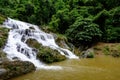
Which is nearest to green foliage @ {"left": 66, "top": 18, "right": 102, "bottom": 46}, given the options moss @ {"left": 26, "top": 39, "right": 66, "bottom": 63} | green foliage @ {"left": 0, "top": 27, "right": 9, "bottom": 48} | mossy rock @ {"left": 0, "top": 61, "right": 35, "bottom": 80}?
moss @ {"left": 26, "top": 39, "right": 66, "bottom": 63}

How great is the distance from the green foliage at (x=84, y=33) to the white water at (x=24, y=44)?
421 centimetres

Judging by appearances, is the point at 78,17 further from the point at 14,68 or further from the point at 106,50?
the point at 14,68

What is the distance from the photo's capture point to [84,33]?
29969 millimetres

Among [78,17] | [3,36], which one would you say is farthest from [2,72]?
[78,17]

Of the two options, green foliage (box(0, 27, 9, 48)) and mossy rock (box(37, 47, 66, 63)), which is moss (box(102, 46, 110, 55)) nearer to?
mossy rock (box(37, 47, 66, 63))

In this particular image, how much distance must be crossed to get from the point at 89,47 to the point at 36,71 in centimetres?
1495

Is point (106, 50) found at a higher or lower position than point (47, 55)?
lower

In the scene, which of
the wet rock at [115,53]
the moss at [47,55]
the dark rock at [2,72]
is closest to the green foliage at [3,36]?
the moss at [47,55]

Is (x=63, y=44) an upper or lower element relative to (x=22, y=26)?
lower

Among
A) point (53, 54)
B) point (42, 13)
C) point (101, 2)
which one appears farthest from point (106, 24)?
point (53, 54)

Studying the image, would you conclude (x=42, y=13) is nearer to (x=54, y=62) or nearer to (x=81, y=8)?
(x=81, y=8)

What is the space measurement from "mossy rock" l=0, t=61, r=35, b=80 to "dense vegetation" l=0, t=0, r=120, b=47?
14788 millimetres

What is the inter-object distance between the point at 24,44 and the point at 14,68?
26.6 feet

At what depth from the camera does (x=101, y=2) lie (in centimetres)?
4222
